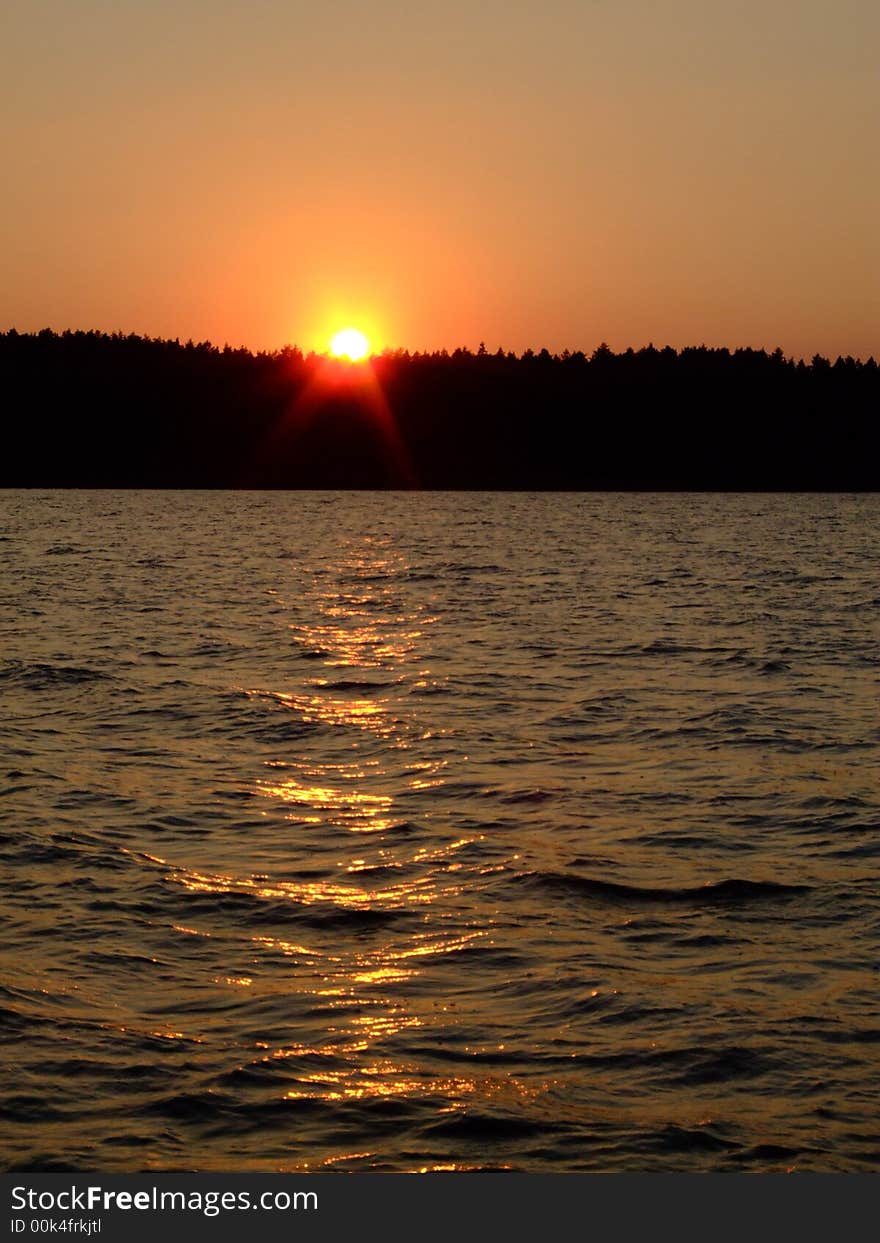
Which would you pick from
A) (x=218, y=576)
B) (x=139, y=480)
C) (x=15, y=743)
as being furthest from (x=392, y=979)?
(x=139, y=480)

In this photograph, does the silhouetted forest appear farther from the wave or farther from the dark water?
the wave

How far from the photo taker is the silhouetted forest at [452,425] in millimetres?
182625

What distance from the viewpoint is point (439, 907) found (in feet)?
40.1

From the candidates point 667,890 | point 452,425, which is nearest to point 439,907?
point 667,890

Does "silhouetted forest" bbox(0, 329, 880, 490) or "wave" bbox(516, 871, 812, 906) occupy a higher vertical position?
"silhouetted forest" bbox(0, 329, 880, 490)

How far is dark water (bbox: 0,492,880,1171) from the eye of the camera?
27.7 feet

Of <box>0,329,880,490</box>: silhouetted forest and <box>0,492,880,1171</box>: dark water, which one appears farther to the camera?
<box>0,329,880,490</box>: silhouetted forest

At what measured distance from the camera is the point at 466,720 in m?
21.2

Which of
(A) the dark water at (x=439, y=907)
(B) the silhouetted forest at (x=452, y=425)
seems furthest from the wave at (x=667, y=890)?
(B) the silhouetted forest at (x=452, y=425)

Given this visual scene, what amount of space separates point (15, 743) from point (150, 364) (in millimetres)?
181874

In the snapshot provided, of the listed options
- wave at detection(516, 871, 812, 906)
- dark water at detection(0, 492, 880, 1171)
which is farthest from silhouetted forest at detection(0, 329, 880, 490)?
wave at detection(516, 871, 812, 906)

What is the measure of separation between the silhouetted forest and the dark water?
157m

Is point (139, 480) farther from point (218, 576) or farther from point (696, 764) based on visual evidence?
point (696, 764)

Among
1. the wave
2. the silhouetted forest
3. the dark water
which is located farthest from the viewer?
the silhouetted forest
